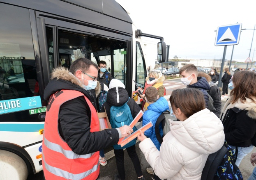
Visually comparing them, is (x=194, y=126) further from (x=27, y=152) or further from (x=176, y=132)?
(x=27, y=152)

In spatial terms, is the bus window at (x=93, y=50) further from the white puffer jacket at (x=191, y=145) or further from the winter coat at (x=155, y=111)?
the white puffer jacket at (x=191, y=145)

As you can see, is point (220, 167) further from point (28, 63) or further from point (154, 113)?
point (28, 63)

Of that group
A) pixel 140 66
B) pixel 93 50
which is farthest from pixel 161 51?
pixel 93 50

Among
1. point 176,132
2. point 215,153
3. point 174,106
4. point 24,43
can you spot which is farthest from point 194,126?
point 24,43

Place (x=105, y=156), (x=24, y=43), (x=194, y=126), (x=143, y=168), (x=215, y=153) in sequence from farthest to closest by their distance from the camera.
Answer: (x=105, y=156) < (x=143, y=168) < (x=24, y=43) < (x=215, y=153) < (x=194, y=126)

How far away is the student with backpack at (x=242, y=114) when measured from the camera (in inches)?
60.5

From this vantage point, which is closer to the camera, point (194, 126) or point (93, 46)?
point (194, 126)

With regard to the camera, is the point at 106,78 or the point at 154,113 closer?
the point at 154,113

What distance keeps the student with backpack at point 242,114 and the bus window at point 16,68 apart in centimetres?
259

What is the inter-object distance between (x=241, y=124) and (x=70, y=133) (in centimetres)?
188

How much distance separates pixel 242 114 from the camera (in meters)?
1.57

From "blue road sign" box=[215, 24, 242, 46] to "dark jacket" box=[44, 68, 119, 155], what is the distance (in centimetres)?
556

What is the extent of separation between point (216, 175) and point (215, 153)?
0.21m

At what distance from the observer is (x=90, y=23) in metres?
2.21
